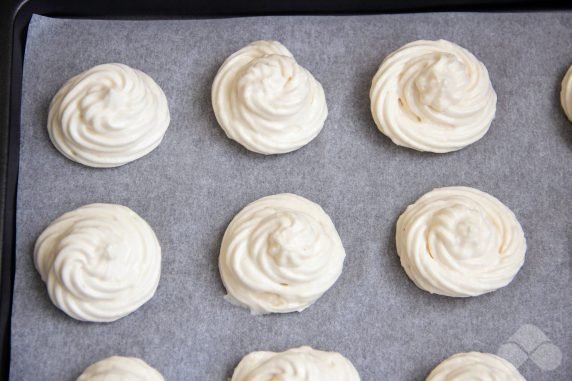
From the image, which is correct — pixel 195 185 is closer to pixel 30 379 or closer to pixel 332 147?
pixel 332 147

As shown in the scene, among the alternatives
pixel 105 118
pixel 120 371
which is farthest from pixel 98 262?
pixel 105 118

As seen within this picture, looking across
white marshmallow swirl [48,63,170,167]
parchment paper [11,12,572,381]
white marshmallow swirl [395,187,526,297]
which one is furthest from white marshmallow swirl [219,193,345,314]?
white marshmallow swirl [48,63,170,167]

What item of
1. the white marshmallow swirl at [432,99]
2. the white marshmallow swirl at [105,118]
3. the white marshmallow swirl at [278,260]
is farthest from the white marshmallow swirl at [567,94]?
the white marshmallow swirl at [105,118]

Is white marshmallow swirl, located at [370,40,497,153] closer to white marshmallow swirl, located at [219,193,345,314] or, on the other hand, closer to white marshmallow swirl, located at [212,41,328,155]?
white marshmallow swirl, located at [212,41,328,155]

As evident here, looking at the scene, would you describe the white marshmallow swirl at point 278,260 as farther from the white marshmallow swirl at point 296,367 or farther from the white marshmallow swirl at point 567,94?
the white marshmallow swirl at point 567,94

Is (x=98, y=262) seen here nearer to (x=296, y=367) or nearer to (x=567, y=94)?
(x=296, y=367)

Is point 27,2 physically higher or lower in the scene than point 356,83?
higher

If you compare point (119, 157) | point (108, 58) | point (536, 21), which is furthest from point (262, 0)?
point (536, 21)
